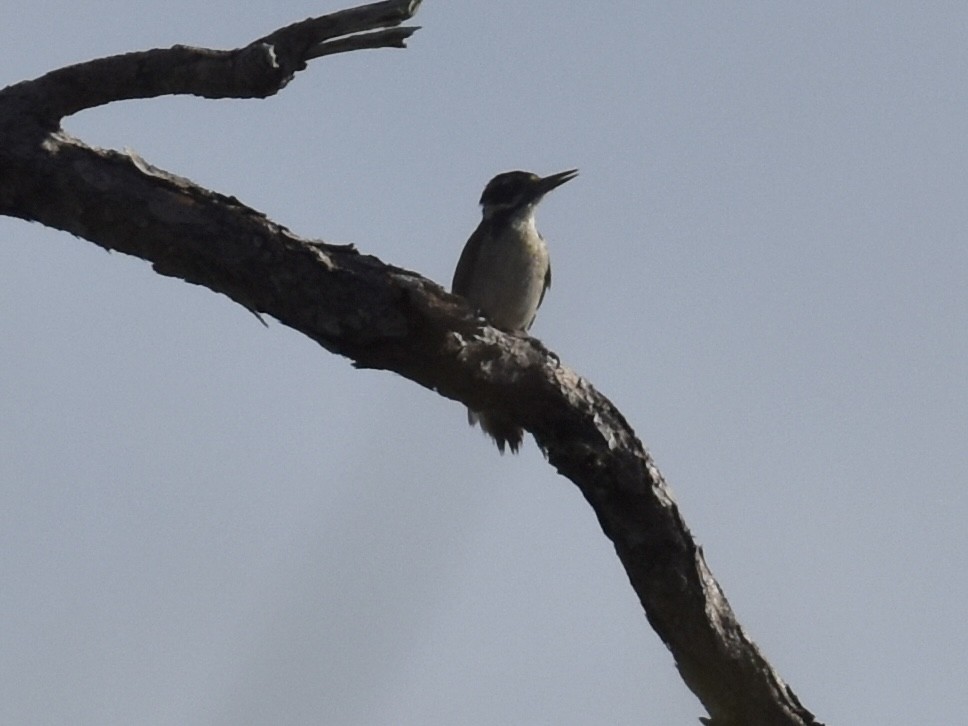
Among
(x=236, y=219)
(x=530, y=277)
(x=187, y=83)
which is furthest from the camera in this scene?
(x=530, y=277)

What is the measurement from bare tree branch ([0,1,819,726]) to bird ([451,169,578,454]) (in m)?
4.33

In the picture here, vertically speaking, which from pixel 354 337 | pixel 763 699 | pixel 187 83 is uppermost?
pixel 187 83

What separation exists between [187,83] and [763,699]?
294cm

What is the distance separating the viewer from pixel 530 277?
9320 millimetres

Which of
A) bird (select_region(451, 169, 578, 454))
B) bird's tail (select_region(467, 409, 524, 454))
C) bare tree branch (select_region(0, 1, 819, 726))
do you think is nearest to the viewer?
bare tree branch (select_region(0, 1, 819, 726))

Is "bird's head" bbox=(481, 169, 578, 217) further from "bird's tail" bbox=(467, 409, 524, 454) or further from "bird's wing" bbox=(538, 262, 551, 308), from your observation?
"bird's tail" bbox=(467, 409, 524, 454)

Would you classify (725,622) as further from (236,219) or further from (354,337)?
(236,219)

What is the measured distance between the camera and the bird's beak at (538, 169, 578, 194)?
9680 mm

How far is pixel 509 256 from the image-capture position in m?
9.28

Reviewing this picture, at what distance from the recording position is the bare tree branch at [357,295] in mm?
4246

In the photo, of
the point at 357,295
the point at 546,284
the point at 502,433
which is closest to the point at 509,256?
the point at 546,284

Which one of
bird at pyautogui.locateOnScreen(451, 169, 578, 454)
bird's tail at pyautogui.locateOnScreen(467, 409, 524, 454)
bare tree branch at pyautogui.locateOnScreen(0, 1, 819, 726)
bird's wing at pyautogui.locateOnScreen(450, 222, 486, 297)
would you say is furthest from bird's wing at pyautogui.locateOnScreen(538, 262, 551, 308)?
bare tree branch at pyautogui.locateOnScreen(0, 1, 819, 726)

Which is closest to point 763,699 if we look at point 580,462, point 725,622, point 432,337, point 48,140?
point 725,622

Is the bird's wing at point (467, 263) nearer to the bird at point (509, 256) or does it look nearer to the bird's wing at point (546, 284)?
the bird at point (509, 256)
